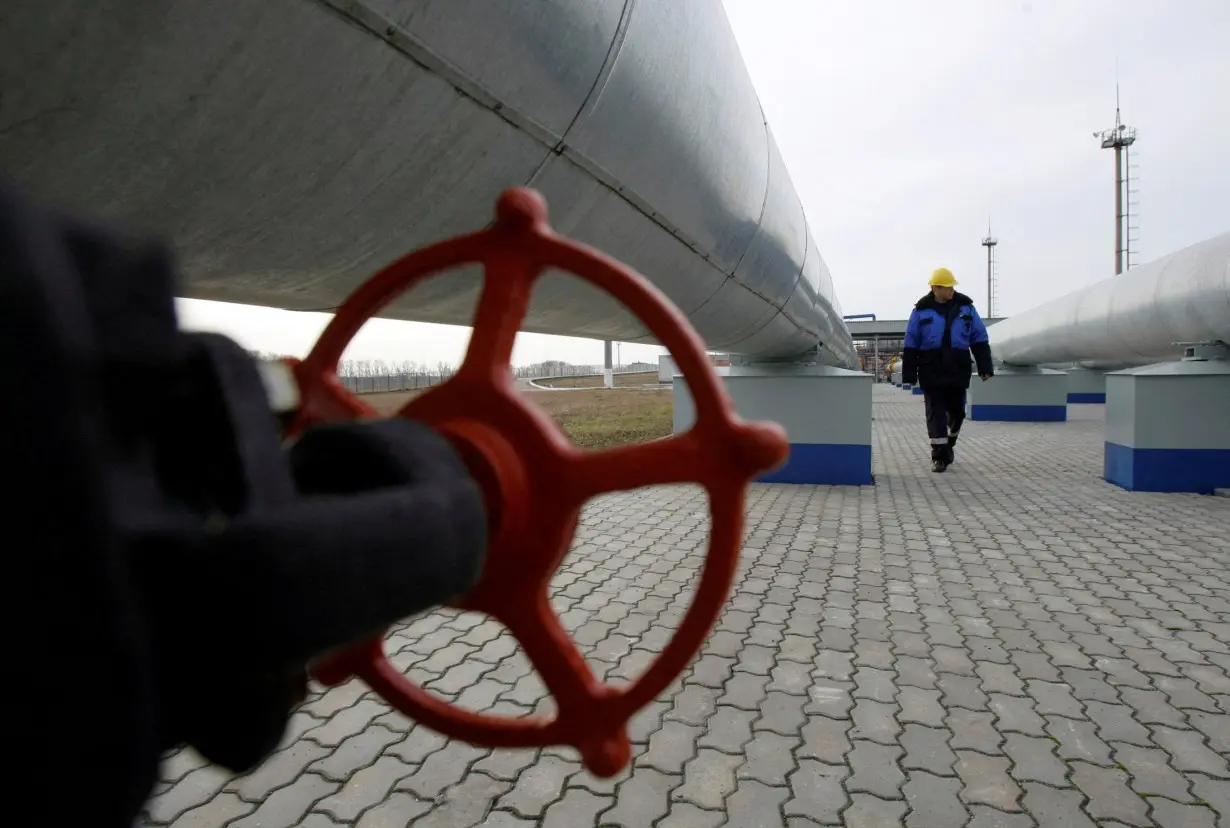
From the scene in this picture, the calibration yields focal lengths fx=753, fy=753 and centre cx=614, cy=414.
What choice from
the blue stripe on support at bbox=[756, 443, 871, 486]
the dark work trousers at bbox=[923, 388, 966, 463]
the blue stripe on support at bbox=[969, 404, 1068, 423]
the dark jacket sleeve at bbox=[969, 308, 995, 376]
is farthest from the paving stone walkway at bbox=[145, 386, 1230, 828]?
the blue stripe on support at bbox=[969, 404, 1068, 423]

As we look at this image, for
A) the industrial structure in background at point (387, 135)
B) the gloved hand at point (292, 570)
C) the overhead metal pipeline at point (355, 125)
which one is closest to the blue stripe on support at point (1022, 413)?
the industrial structure in background at point (387, 135)

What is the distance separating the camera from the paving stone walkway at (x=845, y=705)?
1523 mm

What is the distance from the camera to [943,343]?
18.3 feet

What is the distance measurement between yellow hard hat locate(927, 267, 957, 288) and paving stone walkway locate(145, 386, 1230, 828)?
7.88 ft

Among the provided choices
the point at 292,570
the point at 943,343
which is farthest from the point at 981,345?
the point at 292,570

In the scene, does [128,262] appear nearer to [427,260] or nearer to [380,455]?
[380,455]

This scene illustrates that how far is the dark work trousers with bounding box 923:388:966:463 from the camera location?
221 inches

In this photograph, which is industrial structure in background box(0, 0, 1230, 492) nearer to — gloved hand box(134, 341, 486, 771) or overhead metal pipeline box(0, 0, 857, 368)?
overhead metal pipeline box(0, 0, 857, 368)

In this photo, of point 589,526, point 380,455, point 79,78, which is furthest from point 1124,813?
point 589,526

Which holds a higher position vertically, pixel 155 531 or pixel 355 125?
pixel 355 125

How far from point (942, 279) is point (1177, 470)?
6.40 ft

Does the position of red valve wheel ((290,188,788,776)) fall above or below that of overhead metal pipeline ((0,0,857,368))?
below

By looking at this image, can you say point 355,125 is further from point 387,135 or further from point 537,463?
point 537,463

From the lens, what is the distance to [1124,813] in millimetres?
1487
